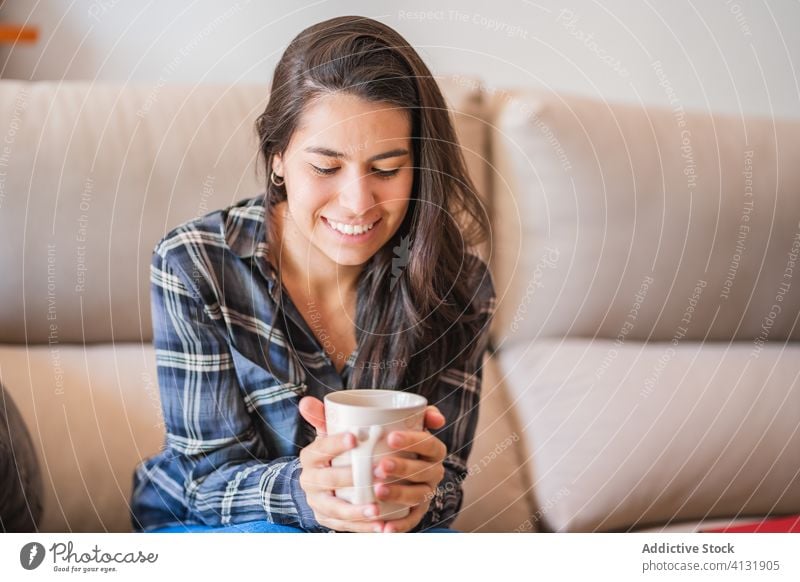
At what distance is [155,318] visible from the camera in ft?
1.95

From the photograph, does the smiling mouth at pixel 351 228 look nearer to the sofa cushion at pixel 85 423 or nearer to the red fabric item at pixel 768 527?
the sofa cushion at pixel 85 423

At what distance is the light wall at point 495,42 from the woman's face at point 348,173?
0.08 m

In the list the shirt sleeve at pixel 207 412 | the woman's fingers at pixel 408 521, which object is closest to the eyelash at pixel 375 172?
the shirt sleeve at pixel 207 412

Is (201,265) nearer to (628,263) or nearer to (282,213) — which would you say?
(282,213)

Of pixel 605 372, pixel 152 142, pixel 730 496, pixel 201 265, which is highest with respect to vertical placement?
pixel 152 142

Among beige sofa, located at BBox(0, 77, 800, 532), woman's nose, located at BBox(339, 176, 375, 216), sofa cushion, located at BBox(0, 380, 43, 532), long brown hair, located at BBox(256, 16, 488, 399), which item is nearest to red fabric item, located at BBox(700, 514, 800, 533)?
beige sofa, located at BBox(0, 77, 800, 532)

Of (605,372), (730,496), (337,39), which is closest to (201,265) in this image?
(337,39)

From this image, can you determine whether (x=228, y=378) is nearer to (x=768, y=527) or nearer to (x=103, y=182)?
(x=103, y=182)

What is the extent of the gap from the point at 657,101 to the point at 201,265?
40 cm

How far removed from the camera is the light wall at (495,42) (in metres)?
0.60

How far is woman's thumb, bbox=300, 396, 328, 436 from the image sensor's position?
1.84 ft

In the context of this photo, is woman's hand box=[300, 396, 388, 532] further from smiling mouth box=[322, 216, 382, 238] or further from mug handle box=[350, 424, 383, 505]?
smiling mouth box=[322, 216, 382, 238]

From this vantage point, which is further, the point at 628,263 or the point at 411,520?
the point at 628,263

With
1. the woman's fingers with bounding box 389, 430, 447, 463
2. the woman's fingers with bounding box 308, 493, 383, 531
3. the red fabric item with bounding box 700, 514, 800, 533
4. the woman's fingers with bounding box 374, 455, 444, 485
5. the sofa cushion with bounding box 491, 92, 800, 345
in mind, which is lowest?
the red fabric item with bounding box 700, 514, 800, 533
